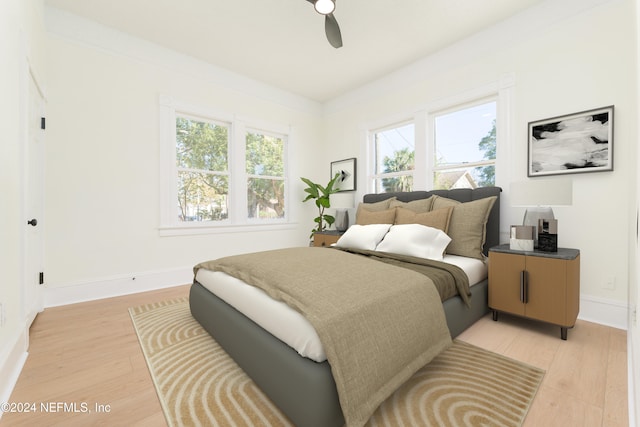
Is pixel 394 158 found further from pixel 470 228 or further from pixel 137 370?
pixel 137 370

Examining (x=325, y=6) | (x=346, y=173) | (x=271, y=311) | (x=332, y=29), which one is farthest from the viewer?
(x=346, y=173)

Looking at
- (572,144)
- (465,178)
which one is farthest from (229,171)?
(572,144)

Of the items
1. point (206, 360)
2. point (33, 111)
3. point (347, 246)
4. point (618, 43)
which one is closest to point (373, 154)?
point (347, 246)

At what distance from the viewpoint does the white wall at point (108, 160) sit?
2.77 meters

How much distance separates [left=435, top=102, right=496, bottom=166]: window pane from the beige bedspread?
213 cm

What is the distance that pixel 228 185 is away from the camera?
4.04 meters

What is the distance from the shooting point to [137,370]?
166 cm

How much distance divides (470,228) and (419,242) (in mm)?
551

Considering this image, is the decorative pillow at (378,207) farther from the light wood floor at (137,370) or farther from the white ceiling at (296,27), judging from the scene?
the white ceiling at (296,27)

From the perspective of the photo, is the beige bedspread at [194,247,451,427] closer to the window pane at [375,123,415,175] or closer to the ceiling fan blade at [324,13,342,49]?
the ceiling fan blade at [324,13,342,49]

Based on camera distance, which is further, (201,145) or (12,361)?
(201,145)

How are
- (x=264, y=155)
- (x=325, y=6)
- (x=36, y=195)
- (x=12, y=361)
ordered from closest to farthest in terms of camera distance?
(x=12, y=361)
(x=325, y=6)
(x=36, y=195)
(x=264, y=155)

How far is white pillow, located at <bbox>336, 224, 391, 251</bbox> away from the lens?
8.89 ft

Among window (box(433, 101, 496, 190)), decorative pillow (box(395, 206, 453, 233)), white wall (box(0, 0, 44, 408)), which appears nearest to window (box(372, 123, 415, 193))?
window (box(433, 101, 496, 190))
